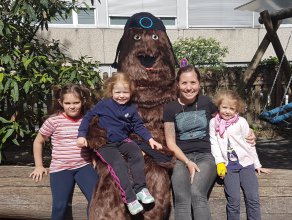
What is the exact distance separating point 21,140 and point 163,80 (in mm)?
2065

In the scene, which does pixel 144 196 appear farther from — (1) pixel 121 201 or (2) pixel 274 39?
(2) pixel 274 39

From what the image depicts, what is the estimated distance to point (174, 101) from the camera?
3141mm

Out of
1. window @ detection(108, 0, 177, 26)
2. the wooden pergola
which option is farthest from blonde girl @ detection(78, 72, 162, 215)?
window @ detection(108, 0, 177, 26)

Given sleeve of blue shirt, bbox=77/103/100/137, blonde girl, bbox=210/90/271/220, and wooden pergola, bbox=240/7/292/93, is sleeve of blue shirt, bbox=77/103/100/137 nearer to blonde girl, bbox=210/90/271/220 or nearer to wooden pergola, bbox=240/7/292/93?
blonde girl, bbox=210/90/271/220

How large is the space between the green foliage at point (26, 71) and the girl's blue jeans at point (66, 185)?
1.02 metres

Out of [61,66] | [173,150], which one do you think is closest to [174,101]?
[173,150]

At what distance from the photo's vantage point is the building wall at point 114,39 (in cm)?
1056

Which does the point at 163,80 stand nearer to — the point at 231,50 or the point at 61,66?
the point at 61,66

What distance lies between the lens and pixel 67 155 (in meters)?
3.00

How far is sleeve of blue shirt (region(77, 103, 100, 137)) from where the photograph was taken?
2.88 metres

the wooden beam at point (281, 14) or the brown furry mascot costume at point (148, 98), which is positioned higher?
the wooden beam at point (281, 14)

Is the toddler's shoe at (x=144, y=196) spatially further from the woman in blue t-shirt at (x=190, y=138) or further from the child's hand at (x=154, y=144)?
A: the child's hand at (x=154, y=144)

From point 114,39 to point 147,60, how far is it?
7.80 m

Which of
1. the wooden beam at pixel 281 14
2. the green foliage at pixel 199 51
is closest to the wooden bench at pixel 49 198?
the wooden beam at pixel 281 14
